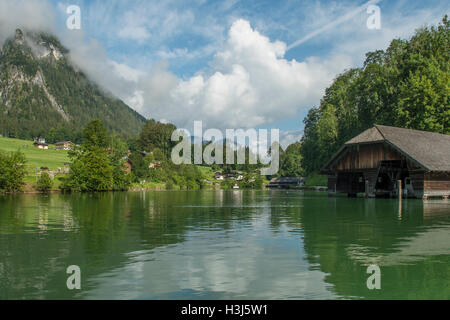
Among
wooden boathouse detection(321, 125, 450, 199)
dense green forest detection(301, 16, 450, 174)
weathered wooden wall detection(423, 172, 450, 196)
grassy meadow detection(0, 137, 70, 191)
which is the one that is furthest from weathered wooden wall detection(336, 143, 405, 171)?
grassy meadow detection(0, 137, 70, 191)

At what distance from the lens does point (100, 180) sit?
76.8 m

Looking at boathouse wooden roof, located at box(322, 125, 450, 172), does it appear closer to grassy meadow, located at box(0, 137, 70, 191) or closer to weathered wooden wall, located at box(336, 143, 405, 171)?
weathered wooden wall, located at box(336, 143, 405, 171)

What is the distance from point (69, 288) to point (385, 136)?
44.3 meters

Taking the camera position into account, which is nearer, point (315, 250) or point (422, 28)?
point (315, 250)

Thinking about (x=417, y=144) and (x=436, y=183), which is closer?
(x=436, y=183)

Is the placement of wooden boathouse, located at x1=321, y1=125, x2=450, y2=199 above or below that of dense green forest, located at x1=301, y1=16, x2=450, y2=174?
below

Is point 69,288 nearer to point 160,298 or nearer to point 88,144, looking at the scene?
point 160,298

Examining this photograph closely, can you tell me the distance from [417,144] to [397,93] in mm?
20555

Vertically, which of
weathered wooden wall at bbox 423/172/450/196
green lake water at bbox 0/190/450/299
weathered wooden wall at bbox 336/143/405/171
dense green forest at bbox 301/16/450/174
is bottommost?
green lake water at bbox 0/190/450/299

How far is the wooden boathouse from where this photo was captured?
150ft

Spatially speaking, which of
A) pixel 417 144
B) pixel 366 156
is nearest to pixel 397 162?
pixel 417 144

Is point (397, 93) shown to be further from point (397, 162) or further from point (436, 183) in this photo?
point (436, 183)

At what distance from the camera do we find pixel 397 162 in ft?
172
